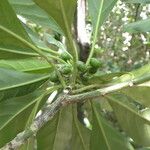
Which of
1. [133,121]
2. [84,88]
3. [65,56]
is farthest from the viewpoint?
[133,121]

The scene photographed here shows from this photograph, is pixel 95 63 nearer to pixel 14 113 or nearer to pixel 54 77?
pixel 54 77

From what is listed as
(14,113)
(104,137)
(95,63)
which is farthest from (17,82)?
(104,137)

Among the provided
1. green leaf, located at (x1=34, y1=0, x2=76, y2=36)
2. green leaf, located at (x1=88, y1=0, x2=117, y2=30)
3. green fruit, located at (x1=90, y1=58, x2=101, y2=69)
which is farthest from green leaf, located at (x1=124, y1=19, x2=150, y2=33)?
green leaf, located at (x1=34, y1=0, x2=76, y2=36)

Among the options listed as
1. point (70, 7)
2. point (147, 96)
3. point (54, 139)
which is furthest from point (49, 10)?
point (54, 139)

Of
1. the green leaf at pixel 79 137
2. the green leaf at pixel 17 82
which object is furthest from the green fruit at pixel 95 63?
the green leaf at pixel 79 137

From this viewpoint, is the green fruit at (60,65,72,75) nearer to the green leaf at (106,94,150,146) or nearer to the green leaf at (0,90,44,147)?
the green leaf at (0,90,44,147)

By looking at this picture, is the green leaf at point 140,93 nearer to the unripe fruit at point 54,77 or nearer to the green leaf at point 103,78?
the green leaf at point 103,78

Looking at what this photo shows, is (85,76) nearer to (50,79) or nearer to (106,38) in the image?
(50,79)
